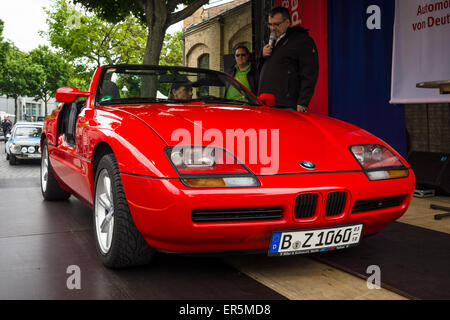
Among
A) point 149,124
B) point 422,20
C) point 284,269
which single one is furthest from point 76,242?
point 422,20

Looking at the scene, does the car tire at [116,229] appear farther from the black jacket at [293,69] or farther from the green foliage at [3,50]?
the green foliage at [3,50]

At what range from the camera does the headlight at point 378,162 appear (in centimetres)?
274

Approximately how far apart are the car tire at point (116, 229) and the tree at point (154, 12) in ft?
31.0

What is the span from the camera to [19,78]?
137 ft

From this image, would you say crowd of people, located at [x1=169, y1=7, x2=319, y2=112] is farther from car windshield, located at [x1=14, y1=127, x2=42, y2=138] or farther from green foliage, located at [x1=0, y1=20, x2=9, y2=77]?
green foliage, located at [x1=0, y1=20, x2=9, y2=77]

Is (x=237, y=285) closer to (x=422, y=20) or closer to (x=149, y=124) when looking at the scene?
(x=149, y=124)

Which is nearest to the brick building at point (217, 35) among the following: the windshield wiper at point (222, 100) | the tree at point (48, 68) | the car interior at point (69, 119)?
the car interior at point (69, 119)

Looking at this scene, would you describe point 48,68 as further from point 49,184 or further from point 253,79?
point 253,79

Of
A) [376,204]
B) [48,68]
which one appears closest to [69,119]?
[376,204]

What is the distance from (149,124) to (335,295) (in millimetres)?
1382

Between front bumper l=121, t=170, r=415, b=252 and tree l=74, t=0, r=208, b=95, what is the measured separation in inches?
394

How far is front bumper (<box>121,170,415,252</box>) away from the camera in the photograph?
2.37 metres
